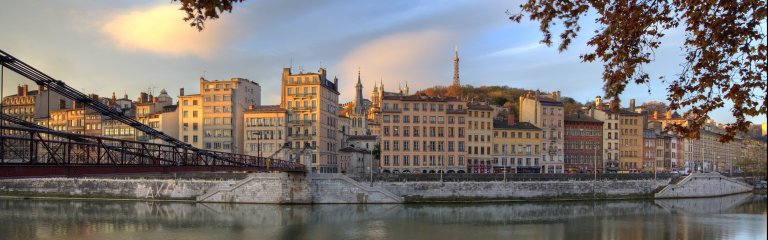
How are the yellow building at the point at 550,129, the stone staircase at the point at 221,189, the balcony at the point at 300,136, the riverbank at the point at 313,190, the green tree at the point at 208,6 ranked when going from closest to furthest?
1. the green tree at the point at 208,6
2. the riverbank at the point at 313,190
3. the stone staircase at the point at 221,189
4. the balcony at the point at 300,136
5. the yellow building at the point at 550,129

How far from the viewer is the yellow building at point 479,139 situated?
277 ft

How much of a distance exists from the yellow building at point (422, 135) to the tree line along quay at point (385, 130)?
13 cm

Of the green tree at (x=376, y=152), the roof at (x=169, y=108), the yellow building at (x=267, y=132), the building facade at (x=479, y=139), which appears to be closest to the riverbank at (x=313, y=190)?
the yellow building at (x=267, y=132)

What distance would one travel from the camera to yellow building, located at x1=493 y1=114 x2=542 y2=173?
283ft

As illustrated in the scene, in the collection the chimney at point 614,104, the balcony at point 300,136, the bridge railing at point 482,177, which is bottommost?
the bridge railing at point 482,177

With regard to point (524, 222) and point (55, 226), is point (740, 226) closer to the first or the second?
point (524, 222)

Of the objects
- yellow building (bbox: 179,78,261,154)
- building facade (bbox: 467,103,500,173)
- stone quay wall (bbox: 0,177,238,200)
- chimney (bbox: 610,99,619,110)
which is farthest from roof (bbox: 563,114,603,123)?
chimney (bbox: 610,99,619,110)

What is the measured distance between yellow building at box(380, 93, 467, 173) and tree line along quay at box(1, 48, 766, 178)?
13 centimetres

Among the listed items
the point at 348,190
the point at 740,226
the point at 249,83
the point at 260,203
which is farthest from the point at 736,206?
the point at 249,83

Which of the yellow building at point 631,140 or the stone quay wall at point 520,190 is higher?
the yellow building at point 631,140

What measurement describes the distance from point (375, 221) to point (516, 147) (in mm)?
46328

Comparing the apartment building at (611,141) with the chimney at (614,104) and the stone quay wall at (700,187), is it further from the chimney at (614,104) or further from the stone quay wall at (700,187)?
the chimney at (614,104)

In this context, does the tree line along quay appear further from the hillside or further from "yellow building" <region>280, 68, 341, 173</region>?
the hillside

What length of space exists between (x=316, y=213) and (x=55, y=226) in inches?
780
